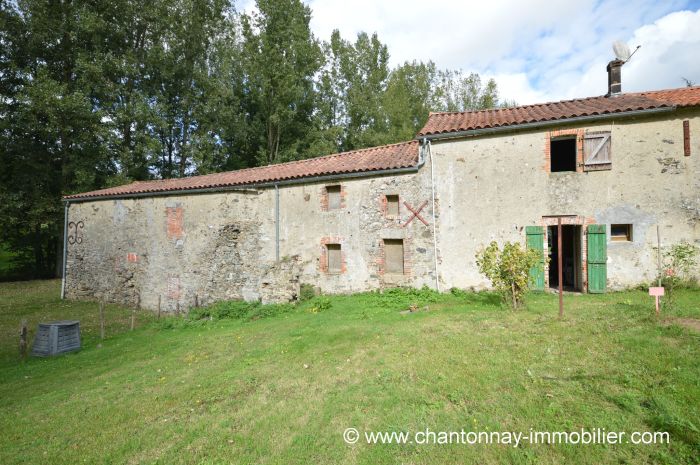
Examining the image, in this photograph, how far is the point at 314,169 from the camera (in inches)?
504

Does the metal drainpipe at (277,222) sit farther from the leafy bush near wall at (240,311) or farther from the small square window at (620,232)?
the small square window at (620,232)

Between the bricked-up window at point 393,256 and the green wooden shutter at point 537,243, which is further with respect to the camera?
the bricked-up window at point 393,256

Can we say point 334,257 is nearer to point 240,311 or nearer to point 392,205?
point 392,205

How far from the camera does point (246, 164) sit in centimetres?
2497

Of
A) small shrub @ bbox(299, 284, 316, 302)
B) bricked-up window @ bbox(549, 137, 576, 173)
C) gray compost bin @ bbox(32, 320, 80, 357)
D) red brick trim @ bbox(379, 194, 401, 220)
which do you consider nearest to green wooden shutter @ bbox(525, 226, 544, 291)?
bricked-up window @ bbox(549, 137, 576, 173)

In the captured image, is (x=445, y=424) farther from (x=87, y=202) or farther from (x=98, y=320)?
(x=87, y=202)

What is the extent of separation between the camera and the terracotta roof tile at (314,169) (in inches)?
458

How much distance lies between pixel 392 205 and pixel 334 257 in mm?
2880

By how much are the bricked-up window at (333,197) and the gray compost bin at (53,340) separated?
8334 millimetres

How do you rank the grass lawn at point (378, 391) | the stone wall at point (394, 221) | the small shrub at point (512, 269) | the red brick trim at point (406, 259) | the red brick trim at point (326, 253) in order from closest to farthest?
the grass lawn at point (378, 391)
the small shrub at point (512, 269)
the stone wall at point (394, 221)
the red brick trim at point (406, 259)
the red brick trim at point (326, 253)

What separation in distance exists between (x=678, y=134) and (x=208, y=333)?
556 inches

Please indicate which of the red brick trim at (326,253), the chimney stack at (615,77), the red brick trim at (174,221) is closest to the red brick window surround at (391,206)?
the red brick trim at (326,253)

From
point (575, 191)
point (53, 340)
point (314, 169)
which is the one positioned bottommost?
point (53, 340)

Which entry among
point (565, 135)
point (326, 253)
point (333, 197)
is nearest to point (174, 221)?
point (326, 253)
